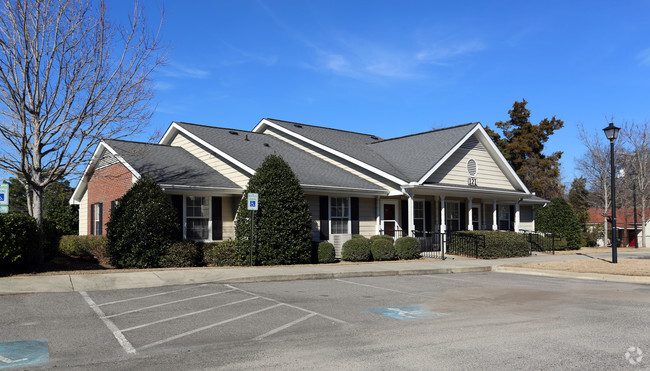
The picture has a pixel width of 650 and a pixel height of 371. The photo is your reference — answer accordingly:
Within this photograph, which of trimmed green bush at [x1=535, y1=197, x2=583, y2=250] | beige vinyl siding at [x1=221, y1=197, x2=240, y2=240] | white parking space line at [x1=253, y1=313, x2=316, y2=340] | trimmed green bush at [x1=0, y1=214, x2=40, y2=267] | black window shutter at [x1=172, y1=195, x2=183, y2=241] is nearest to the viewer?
white parking space line at [x1=253, y1=313, x2=316, y2=340]

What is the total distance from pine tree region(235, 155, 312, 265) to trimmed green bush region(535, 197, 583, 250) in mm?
17236

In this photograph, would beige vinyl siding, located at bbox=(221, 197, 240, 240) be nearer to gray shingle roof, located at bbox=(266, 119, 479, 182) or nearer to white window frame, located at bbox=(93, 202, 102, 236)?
white window frame, located at bbox=(93, 202, 102, 236)

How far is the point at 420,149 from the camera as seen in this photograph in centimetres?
2559

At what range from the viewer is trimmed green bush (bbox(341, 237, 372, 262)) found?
19969mm

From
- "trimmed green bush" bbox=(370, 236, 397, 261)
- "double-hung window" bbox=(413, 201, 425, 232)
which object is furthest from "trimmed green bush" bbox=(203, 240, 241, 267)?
"double-hung window" bbox=(413, 201, 425, 232)

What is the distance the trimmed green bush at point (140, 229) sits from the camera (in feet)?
53.3

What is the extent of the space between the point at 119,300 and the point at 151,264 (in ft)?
20.5

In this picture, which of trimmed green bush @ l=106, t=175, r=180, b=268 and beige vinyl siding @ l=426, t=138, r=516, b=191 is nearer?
trimmed green bush @ l=106, t=175, r=180, b=268

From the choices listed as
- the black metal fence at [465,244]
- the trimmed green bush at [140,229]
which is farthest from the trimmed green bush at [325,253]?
the black metal fence at [465,244]

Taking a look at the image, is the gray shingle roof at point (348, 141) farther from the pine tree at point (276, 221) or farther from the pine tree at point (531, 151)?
the pine tree at point (531, 151)

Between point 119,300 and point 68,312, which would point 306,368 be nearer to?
point 68,312

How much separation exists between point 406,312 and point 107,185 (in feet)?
53.2

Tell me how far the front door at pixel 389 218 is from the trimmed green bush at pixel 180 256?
30.1 ft

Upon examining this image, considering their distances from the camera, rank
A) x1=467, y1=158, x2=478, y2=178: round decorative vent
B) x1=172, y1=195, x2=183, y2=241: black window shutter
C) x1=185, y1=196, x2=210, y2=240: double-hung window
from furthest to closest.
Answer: x1=467, y1=158, x2=478, y2=178: round decorative vent → x1=185, y1=196, x2=210, y2=240: double-hung window → x1=172, y1=195, x2=183, y2=241: black window shutter
